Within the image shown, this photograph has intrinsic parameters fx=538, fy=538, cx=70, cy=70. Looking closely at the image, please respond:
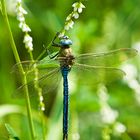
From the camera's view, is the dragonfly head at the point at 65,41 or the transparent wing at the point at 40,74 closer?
the transparent wing at the point at 40,74

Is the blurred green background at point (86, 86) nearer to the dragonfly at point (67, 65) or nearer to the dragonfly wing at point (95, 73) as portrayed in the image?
the dragonfly wing at point (95, 73)

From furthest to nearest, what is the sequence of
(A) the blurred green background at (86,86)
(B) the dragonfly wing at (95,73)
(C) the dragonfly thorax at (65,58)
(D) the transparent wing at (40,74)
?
1. (A) the blurred green background at (86,86)
2. (B) the dragonfly wing at (95,73)
3. (C) the dragonfly thorax at (65,58)
4. (D) the transparent wing at (40,74)

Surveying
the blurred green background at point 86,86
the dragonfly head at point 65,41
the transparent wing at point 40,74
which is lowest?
the transparent wing at point 40,74

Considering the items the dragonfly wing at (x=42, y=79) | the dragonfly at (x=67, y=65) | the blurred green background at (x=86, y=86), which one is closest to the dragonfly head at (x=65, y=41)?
the dragonfly at (x=67, y=65)

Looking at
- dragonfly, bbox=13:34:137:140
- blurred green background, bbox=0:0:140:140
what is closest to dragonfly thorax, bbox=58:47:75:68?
dragonfly, bbox=13:34:137:140

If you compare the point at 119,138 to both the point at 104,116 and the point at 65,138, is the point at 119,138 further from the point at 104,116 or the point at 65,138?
the point at 65,138

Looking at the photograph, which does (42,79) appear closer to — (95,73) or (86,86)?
(95,73)
